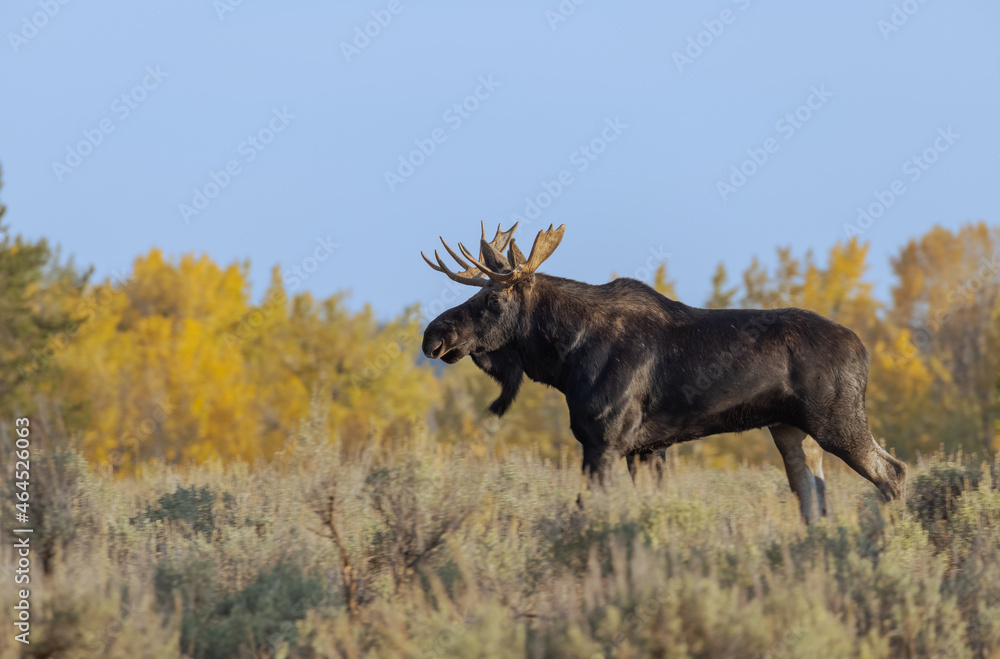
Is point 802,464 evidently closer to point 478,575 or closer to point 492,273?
point 492,273

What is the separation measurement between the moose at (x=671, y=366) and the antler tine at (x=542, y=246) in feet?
0.04

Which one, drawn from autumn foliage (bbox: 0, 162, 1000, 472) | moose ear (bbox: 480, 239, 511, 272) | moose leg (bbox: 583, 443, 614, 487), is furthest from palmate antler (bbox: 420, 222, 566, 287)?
autumn foliage (bbox: 0, 162, 1000, 472)

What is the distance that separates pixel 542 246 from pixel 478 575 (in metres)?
3.20

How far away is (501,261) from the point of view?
320 inches

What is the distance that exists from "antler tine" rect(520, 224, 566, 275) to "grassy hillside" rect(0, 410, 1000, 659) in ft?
5.96

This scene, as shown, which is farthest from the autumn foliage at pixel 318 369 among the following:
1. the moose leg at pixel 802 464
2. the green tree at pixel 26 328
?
the moose leg at pixel 802 464

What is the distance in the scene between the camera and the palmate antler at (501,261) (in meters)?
7.90

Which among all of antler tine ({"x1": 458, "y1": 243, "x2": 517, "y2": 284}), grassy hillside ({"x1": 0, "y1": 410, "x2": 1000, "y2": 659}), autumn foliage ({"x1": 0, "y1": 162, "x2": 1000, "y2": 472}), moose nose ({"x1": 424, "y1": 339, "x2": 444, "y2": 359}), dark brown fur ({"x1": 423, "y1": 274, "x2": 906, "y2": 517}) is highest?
autumn foliage ({"x1": 0, "y1": 162, "x2": 1000, "y2": 472})

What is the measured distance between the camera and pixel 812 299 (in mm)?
43156

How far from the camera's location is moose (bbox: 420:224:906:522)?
7.37 metres

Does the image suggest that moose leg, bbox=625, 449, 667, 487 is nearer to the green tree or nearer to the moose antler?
the moose antler

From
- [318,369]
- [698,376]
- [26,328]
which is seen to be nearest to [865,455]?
[698,376]

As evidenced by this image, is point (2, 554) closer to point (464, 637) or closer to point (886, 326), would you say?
point (464, 637)

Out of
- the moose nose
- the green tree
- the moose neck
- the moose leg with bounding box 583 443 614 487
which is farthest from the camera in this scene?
the green tree
